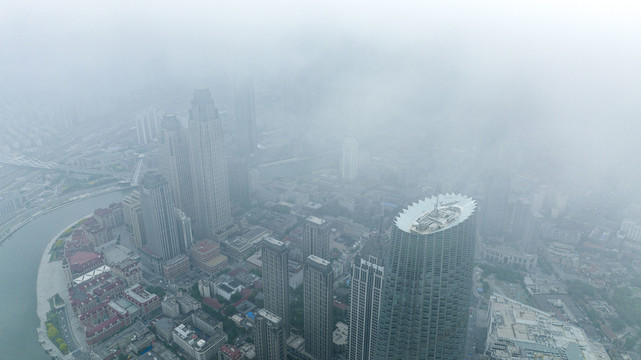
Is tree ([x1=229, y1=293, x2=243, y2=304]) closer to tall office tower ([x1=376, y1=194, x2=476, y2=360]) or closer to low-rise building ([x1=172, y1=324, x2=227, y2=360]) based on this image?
low-rise building ([x1=172, y1=324, x2=227, y2=360])

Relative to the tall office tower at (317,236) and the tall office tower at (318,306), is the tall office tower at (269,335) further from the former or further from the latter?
the tall office tower at (317,236)

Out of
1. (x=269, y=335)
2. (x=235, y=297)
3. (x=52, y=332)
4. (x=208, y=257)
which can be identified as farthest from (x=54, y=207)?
(x=269, y=335)

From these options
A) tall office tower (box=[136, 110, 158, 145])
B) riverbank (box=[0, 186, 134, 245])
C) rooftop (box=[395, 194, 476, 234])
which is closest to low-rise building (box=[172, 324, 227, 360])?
rooftop (box=[395, 194, 476, 234])

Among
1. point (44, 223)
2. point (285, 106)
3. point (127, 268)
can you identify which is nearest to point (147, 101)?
point (285, 106)

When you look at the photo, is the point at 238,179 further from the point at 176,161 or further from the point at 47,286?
the point at 47,286

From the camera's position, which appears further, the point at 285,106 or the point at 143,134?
the point at 285,106

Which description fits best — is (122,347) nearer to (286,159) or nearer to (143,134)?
(286,159)

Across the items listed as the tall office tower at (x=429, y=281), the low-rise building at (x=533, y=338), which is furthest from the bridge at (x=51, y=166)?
the tall office tower at (x=429, y=281)

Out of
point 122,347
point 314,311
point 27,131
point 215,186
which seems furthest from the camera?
point 27,131
